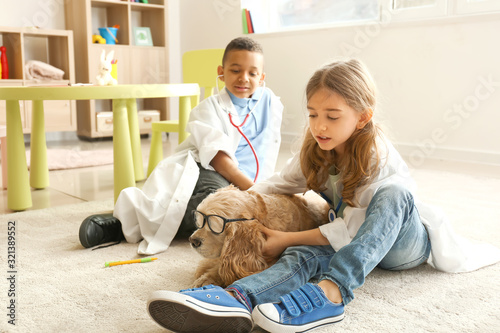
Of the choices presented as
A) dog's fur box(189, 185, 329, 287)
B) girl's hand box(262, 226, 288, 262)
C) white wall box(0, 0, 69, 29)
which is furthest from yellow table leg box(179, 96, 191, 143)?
white wall box(0, 0, 69, 29)

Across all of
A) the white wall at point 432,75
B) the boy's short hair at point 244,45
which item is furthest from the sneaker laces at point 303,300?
the white wall at point 432,75

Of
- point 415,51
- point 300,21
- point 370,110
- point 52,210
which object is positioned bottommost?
point 52,210

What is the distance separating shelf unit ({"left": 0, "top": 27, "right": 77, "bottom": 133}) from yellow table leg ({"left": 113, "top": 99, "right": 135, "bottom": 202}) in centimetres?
196

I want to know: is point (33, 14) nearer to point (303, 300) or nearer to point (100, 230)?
point (100, 230)

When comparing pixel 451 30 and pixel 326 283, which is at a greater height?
pixel 451 30

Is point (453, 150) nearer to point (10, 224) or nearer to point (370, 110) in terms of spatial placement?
point (370, 110)

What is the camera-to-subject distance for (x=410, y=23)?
301cm

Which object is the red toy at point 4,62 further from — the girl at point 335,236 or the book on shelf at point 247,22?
the girl at point 335,236

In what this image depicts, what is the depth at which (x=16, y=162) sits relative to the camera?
1.86 meters

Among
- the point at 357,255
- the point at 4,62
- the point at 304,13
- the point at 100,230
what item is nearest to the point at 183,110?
the point at 100,230

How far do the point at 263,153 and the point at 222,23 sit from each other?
2735 mm

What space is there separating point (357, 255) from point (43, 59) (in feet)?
12.3

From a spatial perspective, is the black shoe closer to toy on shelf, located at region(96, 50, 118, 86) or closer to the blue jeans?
the blue jeans

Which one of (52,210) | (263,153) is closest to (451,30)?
(263,153)
